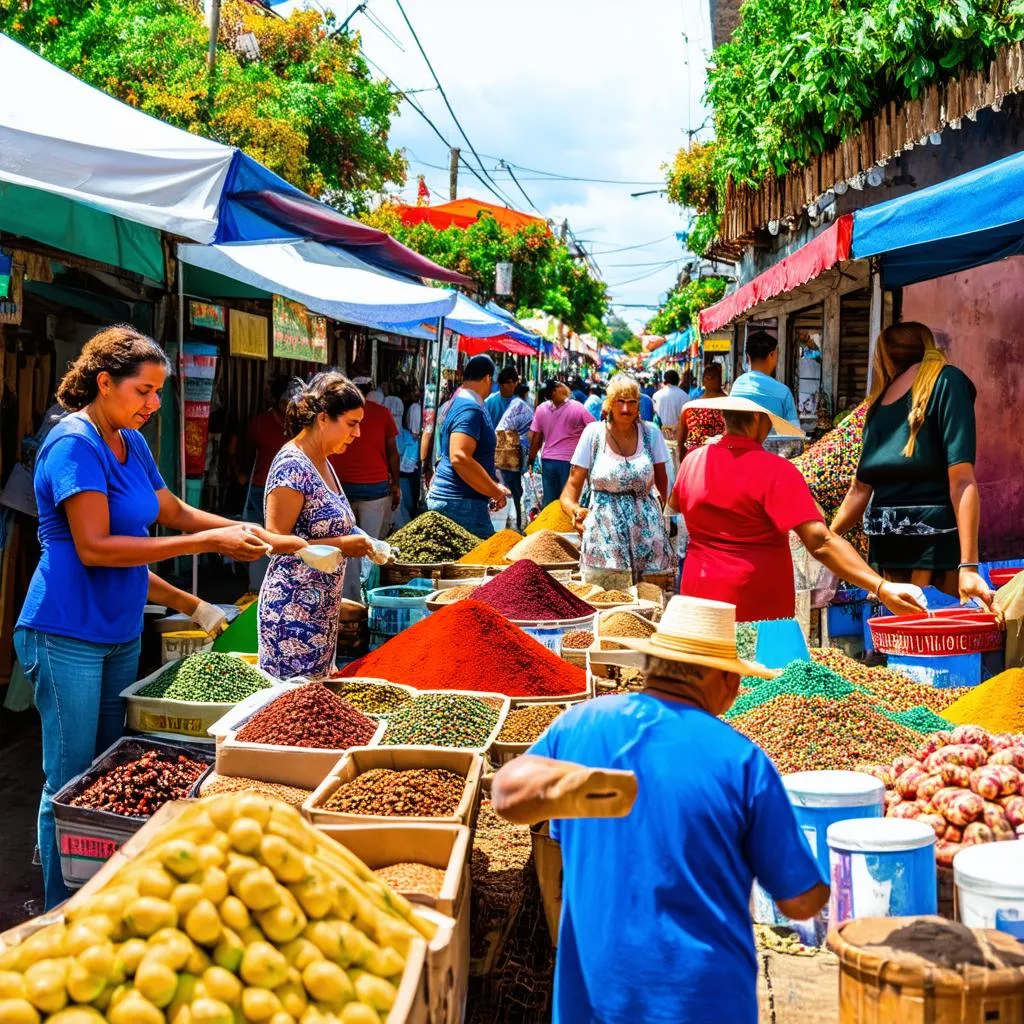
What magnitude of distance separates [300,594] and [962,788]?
2.51 m

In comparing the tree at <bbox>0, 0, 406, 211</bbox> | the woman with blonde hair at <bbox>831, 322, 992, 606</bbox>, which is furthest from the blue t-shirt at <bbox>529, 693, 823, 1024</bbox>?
the tree at <bbox>0, 0, 406, 211</bbox>

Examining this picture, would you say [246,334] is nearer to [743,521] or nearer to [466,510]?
[466,510]

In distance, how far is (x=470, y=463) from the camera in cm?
741

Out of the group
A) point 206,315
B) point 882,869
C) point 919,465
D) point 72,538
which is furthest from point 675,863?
point 206,315

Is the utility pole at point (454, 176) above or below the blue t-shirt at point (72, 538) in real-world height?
above

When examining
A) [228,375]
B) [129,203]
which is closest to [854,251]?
[129,203]

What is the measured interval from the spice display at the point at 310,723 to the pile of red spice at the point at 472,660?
60 centimetres

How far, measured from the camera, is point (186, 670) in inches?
165

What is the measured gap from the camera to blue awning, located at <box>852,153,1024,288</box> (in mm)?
4344

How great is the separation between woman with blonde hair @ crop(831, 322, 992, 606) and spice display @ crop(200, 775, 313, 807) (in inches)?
108

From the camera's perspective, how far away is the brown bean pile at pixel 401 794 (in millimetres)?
3016

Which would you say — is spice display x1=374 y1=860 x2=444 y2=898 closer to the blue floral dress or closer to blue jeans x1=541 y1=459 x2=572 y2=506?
the blue floral dress

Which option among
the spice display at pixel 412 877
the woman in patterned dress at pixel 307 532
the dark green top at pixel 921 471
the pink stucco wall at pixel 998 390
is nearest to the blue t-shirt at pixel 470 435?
the woman in patterned dress at pixel 307 532

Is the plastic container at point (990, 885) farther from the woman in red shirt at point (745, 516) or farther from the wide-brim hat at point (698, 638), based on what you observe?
the woman in red shirt at point (745, 516)
